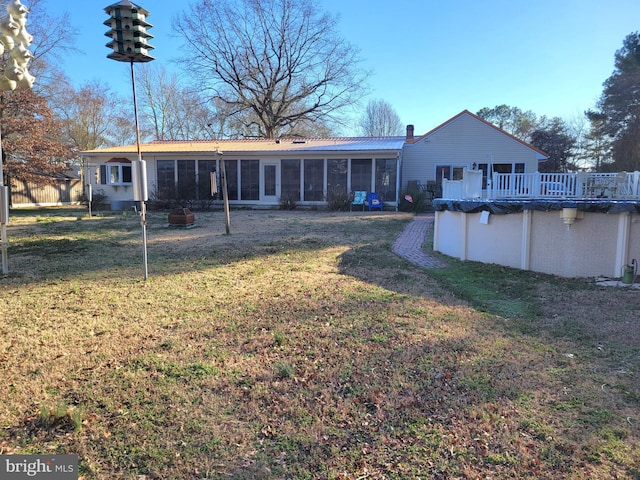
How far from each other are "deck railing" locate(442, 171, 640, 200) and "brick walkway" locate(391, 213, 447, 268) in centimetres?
134

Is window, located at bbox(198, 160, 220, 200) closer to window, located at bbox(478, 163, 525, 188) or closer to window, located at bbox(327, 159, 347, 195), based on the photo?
window, located at bbox(327, 159, 347, 195)

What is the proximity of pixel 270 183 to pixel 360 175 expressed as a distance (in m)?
4.37

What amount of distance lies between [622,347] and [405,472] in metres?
2.67

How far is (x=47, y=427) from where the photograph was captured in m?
2.43

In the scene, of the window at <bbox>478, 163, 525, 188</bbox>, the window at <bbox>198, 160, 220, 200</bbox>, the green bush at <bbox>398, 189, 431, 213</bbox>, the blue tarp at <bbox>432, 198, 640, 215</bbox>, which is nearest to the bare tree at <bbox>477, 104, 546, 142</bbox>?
the window at <bbox>478, 163, 525, 188</bbox>

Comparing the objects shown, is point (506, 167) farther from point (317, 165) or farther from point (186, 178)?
point (186, 178)

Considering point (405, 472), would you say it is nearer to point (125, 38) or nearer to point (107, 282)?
point (107, 282)

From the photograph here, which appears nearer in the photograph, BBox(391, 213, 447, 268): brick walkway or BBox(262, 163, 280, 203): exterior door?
BBox(391, 213, 447, 268): brick walkway

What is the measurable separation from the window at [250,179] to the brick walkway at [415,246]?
9.35 metres

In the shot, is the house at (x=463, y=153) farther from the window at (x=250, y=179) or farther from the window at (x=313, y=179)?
the window at (x=250, y=179)

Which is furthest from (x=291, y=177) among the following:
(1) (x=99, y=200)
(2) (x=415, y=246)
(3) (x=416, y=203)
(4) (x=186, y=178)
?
(2) (x=415, y=246)

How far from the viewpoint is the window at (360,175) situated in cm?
1964

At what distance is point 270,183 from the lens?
20.8 m

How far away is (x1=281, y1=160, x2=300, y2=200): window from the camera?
20.4 m
